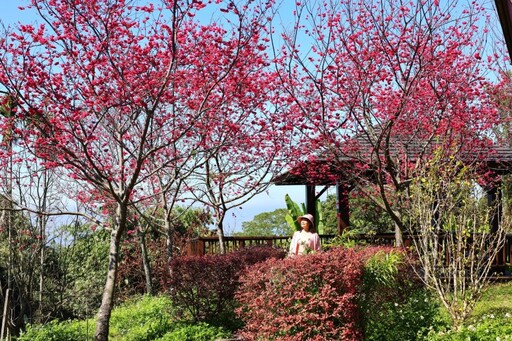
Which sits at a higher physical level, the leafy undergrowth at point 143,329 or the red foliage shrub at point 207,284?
the red foliage shrub at point 207,284

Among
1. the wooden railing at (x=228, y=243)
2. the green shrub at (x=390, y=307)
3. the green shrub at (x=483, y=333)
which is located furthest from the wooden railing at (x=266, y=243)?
the green shrub at (x=483, y=333)

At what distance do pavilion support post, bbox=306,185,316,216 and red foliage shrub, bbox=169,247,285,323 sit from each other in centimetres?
545

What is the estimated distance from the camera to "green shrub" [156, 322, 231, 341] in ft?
27.4

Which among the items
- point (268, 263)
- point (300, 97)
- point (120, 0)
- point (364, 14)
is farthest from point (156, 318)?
point (364, 14)

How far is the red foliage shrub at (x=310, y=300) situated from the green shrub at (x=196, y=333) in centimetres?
132

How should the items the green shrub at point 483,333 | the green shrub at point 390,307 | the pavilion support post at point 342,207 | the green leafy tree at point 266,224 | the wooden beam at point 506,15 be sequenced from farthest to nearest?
the green leafy tree at point 266,224, the pavilion support post at point 342,207, the green shrub at point 390,307, the green shrub at point 483,333, the wooden beam at point 506,15

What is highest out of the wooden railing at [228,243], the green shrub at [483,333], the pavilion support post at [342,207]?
the pavilion support post at [342,207]

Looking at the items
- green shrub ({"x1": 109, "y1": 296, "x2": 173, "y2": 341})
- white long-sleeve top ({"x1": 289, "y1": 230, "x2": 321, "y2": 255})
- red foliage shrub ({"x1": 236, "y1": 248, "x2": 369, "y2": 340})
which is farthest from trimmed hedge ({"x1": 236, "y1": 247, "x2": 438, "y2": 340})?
green shrub ({"x1": 109, "y1": 296, "x2": 173, "y2": 341})

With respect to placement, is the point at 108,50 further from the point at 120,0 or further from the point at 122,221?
the point at 122,221

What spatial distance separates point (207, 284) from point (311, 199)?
6.25 meters

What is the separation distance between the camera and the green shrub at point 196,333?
27.4ft

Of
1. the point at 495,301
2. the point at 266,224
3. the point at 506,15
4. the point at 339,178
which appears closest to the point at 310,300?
the point at 506,15

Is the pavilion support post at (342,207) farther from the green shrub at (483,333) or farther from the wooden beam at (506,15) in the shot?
the wooden beam at (506,15)

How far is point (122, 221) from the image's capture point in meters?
8.30
